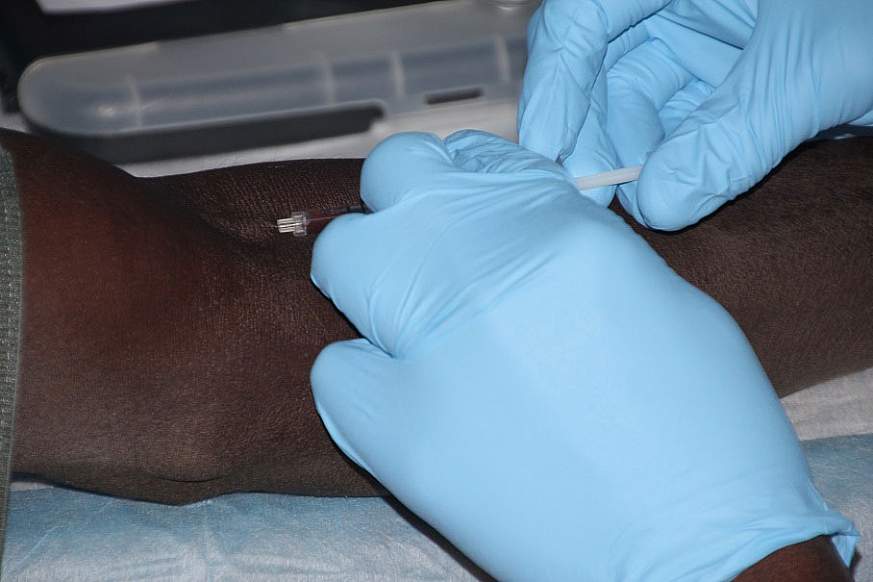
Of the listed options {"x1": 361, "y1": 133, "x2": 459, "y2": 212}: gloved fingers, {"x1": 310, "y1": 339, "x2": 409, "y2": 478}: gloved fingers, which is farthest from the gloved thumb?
{"x1": 310, "y1": 339, "x2": 409, "y2": 478}: gloved fingers

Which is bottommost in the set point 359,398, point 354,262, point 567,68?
point 359,398

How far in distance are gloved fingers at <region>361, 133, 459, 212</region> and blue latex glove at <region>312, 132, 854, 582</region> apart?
0.04 metres

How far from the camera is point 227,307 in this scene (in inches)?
40.6

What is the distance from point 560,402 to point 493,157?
0.38m

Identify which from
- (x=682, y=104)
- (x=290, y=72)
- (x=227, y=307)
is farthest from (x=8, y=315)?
(x=682, y=104)

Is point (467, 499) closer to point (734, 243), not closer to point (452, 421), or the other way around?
point (452, 421)

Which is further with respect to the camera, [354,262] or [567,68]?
[567,68]

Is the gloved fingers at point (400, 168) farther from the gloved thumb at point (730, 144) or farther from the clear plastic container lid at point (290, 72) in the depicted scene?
the clear plastic container lid at point (290, 72)

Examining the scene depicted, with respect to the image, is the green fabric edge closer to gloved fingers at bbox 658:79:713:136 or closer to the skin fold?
the skin fold

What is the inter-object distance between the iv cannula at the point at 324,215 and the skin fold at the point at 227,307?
17 mm

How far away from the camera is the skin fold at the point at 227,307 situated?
3.05 feet

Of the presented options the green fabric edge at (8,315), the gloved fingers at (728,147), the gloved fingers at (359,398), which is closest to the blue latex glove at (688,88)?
the gloved fingers at (728,147)

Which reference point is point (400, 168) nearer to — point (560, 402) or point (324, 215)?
point (324, 215)

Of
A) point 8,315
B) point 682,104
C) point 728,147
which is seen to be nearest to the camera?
point 8,315
